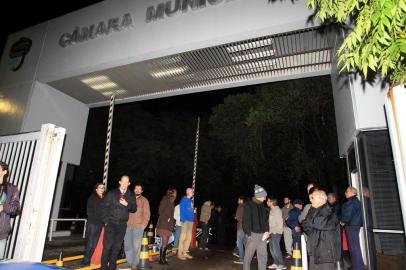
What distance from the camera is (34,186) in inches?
207

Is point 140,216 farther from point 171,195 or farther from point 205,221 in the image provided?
point 205,221

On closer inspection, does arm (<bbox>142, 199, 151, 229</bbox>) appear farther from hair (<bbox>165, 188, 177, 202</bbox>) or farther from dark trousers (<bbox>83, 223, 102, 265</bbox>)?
dark trousers (<bbox>83, 223, 102, 265</bbox>)

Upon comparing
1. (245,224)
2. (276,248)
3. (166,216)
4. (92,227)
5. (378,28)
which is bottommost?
(276,248)

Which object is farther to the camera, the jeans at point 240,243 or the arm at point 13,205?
the jeans at point 240,243

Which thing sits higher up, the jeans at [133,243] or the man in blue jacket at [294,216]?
the man in blue jacket at [294,216]

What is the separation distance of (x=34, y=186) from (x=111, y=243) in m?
1.85

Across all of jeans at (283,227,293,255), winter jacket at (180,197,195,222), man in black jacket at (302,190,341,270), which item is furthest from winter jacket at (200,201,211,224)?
man in black jacket at (302,190,341,270)

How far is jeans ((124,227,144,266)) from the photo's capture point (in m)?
6.98

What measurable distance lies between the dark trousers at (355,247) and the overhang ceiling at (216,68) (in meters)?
4.84

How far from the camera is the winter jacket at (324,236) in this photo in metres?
4.80

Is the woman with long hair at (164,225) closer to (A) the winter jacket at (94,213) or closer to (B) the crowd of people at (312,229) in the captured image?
(A) the winter jacket at (94,213)

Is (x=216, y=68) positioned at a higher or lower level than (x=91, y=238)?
higher

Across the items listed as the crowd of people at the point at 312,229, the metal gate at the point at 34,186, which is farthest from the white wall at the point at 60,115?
the crowd of people at the point at 312,229

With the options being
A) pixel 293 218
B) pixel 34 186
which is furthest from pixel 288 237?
pixel 34 186
